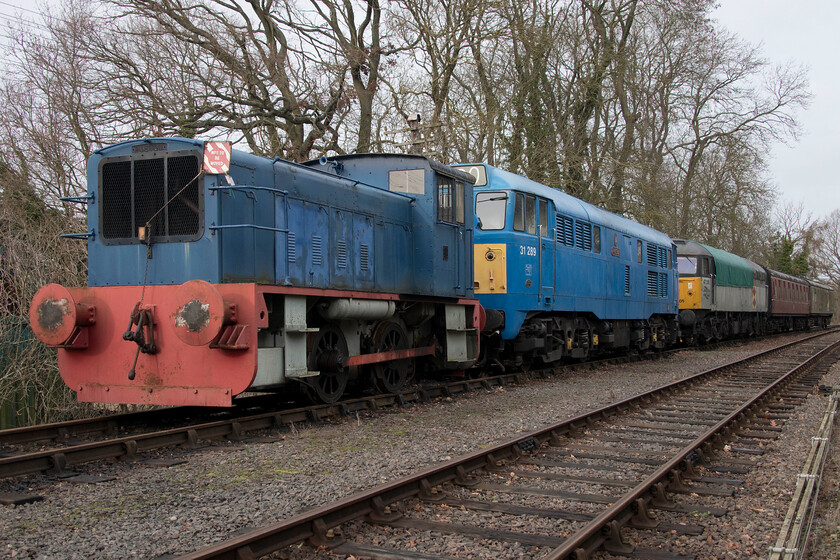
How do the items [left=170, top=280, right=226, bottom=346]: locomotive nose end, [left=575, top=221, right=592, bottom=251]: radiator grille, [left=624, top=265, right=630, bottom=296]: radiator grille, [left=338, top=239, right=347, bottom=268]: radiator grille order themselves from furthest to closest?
[left=624, top=265, right=630, bottom=296]: radiator grille
[left=575, top=221, right=592, bottom=251]: radiator grille
[left=338, top=239, right=347, bottom=268]: radiator grille
[left=170, top=280, right=226, bottom=346]: locomotive nose end

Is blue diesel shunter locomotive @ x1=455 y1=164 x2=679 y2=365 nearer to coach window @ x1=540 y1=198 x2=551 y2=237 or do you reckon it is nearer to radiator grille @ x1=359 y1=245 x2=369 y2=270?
coach window @ x1=540 y1=198 x2=551 y2=237

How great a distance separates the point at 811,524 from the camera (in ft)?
15.9

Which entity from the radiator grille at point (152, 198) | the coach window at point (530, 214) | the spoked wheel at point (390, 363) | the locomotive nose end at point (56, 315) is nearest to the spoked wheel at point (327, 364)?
the spoked wheel at point (390, 363)

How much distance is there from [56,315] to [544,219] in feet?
28.8

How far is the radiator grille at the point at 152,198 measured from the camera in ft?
25.2

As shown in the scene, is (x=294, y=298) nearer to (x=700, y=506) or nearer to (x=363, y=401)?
(x=363, y=401)

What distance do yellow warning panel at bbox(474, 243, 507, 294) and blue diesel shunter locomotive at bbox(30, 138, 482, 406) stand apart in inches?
127

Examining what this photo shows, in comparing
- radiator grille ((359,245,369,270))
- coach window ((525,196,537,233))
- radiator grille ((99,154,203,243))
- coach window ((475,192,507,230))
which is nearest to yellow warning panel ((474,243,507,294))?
coach window ((475,192,507,230))

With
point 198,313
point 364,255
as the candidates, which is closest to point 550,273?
point 364,255

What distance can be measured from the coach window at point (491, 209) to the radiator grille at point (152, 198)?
6161 millimetres

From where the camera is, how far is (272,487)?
5387 millimetres

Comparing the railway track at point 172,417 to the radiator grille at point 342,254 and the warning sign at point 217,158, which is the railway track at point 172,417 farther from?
the warning sign at point 217,158

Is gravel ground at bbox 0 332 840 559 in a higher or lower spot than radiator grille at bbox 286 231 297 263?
lower

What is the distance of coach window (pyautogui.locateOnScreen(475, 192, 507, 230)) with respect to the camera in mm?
12672
